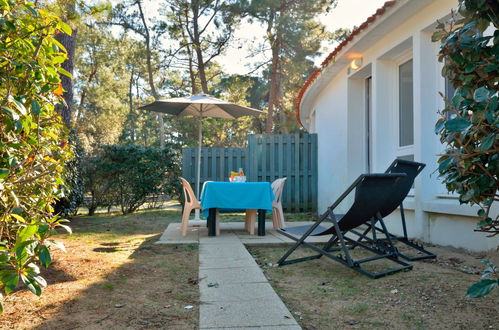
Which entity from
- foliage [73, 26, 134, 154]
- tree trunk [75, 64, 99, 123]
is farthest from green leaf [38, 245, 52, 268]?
tree trunk [75, 64, 99, 123]

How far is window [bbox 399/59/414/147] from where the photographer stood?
5.39 m

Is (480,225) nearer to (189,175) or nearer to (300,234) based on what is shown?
(300,234)

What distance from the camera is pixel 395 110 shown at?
18.7 feet

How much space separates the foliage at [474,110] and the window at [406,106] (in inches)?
145

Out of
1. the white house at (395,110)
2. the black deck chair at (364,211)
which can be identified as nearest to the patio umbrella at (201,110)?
the white house at (395,110)

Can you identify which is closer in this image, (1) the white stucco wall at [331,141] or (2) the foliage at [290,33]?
(1) the white stucco wall at [331,141]

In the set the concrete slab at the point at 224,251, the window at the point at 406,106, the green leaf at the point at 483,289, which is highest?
the window at the point at 406,106

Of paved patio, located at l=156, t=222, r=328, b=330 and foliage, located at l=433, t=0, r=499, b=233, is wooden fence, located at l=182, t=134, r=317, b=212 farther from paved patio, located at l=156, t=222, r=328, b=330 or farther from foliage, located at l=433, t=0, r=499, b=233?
foliage, located at l=433, t=0, r=499, b=233

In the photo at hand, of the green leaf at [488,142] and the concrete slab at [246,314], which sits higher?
the green leaf at [488,142]

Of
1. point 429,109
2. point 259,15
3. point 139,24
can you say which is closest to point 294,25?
point 259,15

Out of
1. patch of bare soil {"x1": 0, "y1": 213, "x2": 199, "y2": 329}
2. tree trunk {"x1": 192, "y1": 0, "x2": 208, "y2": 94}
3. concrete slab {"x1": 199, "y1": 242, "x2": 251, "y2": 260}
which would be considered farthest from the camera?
tree trunk {"x1": 192, "y1": 0, "x2": 208, "y2": 94}

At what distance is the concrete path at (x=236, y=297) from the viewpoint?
2139mm

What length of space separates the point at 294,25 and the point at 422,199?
13106mm

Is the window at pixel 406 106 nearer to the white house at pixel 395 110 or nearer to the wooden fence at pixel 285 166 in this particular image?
the white house at pixel 395 110
